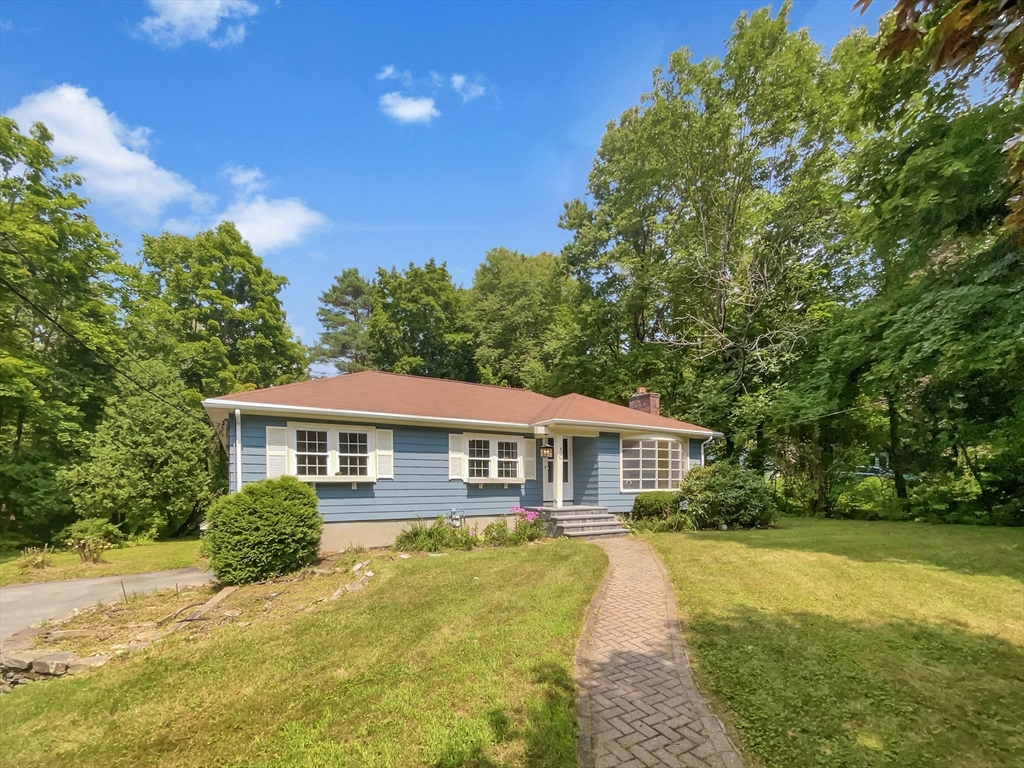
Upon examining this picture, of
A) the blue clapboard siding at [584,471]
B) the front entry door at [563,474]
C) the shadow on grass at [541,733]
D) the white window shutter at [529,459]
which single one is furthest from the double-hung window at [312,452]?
the shadow on grass at [541,733]

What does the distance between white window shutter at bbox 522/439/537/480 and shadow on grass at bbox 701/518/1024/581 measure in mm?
4901

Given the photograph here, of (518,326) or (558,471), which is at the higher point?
(518,326)

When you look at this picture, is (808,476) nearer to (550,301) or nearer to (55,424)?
(550,301)

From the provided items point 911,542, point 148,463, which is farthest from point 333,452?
point 911,542

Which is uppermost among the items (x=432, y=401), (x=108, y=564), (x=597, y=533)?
(x=432, y=401)

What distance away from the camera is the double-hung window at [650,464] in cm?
1416

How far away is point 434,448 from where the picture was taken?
39.2 ft

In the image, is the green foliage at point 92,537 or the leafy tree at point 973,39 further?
the green foliage at point 92,537

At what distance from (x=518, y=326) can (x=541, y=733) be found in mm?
25521

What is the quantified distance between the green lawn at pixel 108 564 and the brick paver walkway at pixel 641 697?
9752 mm

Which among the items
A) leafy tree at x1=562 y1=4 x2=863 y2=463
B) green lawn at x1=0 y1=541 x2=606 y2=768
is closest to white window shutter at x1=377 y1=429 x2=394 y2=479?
green lawn at x1=0 y1=541 x2=606 y2=768

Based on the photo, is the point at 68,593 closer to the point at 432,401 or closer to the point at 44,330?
the point at 432,401

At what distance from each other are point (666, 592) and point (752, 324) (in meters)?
15.1

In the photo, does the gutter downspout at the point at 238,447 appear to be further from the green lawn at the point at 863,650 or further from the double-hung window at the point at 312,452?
the green lawn at the point at 863,650
